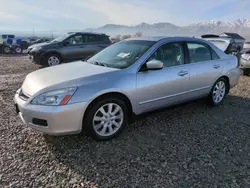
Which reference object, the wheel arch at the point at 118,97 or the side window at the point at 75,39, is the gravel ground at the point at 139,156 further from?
the side window at the point at 75,39

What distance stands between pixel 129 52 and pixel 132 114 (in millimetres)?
1079

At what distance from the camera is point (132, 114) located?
347 centimetres

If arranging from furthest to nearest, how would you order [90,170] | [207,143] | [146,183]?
1. [207,143]
2. [90,170]
3. [146,183]

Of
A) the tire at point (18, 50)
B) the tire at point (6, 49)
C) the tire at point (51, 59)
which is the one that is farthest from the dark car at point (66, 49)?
the tire at point (18, 50)

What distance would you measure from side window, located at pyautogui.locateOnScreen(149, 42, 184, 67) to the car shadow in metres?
1.02

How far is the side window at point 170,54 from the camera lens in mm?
3762

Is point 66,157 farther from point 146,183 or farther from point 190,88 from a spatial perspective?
point 190,88

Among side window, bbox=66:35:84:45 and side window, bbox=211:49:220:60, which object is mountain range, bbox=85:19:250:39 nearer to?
side window, bbox=66:35:84:45

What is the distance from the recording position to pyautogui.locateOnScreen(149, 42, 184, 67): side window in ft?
12.3

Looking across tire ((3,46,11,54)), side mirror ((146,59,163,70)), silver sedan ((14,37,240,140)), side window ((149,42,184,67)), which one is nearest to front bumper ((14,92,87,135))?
silver sedan ((14,37,240,140))

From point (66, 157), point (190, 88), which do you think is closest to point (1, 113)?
point (66, 157)

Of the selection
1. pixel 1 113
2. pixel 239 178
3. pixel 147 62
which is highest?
pixel 147 62

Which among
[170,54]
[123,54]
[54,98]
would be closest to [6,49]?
[123,54]

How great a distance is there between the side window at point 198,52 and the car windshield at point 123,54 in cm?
87
